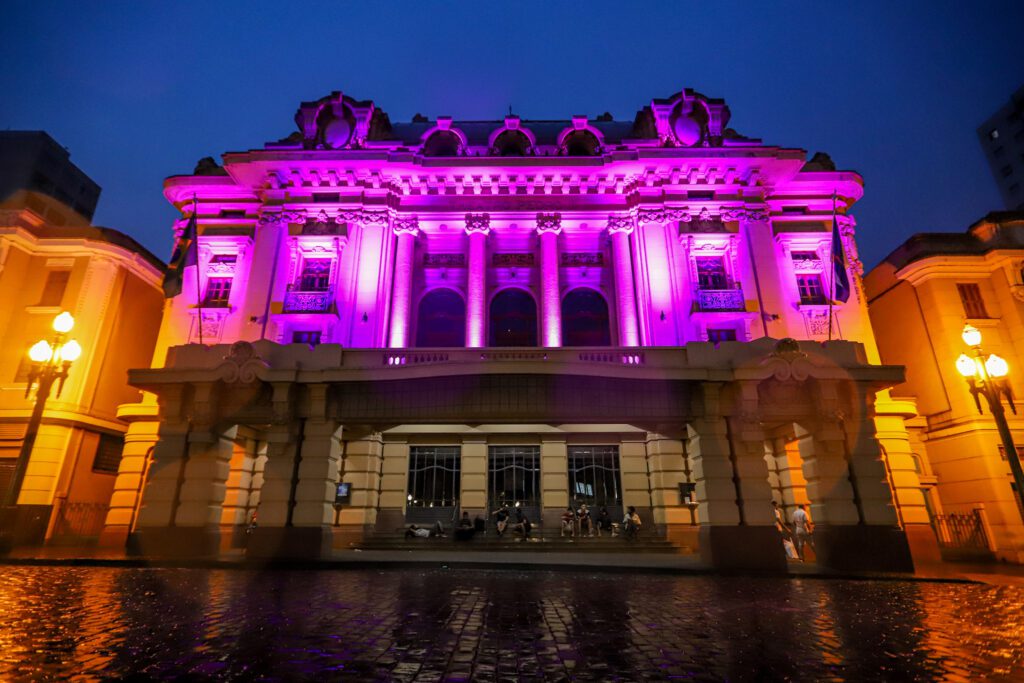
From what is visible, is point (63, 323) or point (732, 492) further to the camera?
point (732, 492)

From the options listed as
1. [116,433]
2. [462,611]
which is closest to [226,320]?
[116,433]

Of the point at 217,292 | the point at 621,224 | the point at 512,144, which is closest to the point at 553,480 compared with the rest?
the point at 621,224

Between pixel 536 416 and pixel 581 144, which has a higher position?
pixel 581 144

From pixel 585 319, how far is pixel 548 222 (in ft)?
16.2

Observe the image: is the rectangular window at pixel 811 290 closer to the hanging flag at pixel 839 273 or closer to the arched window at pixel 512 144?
the hanging flag at pixel 839 273

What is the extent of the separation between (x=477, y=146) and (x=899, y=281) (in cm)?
2219

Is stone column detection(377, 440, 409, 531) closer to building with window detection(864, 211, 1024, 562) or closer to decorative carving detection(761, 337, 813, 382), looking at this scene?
decorative carving detection(761, 337, 813, 382)

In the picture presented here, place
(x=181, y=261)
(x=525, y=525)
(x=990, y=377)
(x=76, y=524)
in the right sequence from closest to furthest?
(x=990, y=377) → (x=181, y=261) → (x=525, y=525) → (x=76, y=524)

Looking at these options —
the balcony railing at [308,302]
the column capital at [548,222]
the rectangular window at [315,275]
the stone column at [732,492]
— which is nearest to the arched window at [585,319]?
the column capital at [548,222]

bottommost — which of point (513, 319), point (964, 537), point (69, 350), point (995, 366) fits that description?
point (964, 537)

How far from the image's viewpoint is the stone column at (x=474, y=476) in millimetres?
20875

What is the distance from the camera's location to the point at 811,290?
75.8 feet

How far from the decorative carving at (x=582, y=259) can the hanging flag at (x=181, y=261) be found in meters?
15.3

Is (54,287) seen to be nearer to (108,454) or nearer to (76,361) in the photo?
(76,361)
